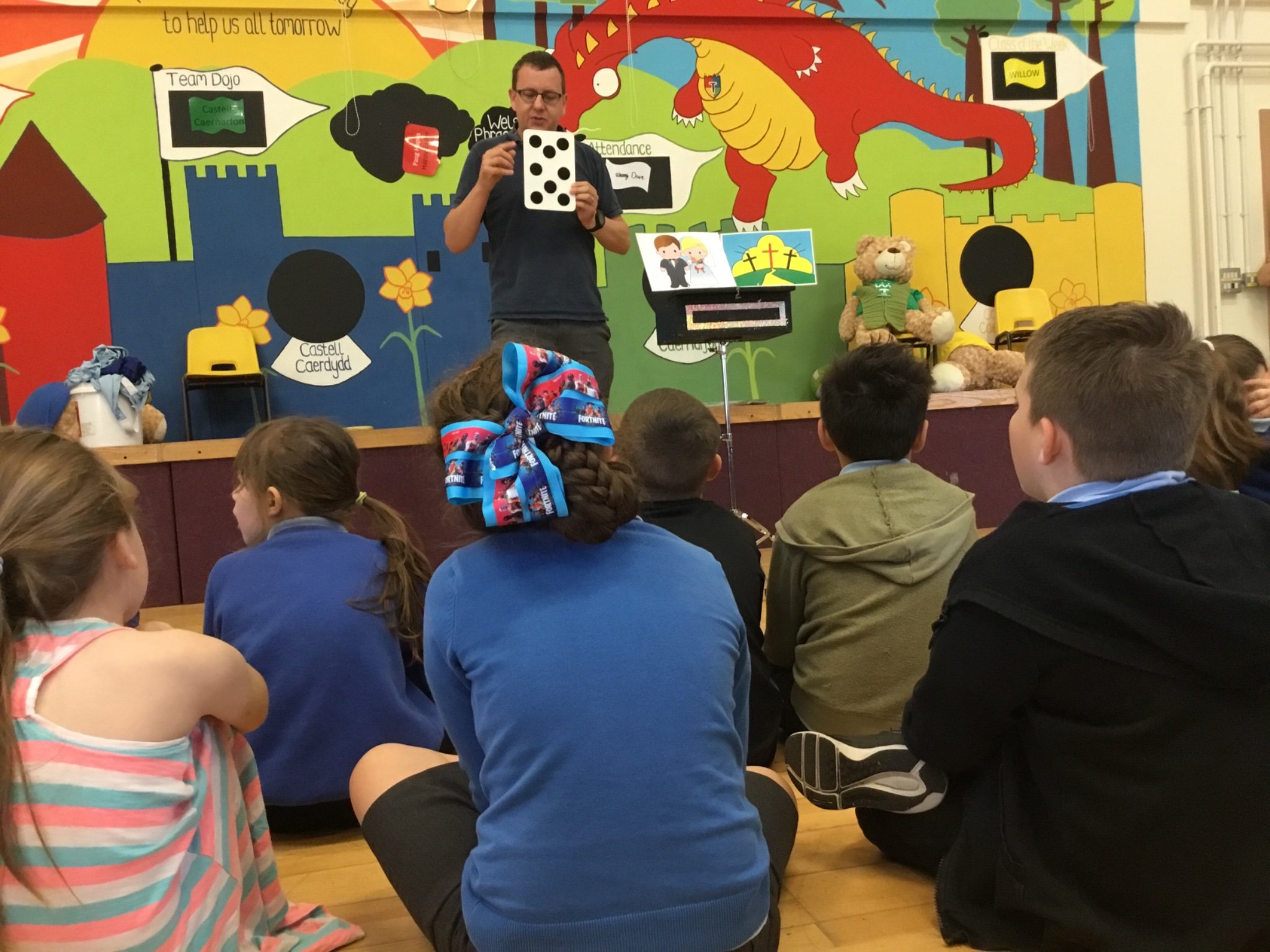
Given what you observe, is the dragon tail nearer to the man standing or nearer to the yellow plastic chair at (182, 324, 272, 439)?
the man standing

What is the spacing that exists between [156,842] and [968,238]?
4.81 m

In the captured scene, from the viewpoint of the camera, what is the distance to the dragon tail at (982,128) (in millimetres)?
4953

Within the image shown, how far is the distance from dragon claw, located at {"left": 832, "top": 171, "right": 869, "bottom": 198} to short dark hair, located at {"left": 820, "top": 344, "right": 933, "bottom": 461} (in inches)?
A: 132

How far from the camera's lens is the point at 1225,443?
1729mm

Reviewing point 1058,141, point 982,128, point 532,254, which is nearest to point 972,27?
point 982,128

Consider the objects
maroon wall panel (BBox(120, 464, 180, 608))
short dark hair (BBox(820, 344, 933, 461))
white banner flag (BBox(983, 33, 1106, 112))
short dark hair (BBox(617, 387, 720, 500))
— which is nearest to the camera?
short dark hair (BBox(820, 344, 933, 461))

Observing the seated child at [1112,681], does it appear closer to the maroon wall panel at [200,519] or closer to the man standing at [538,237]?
the man standing at [538,237]

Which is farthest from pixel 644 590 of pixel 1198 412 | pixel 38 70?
pixel 38 70

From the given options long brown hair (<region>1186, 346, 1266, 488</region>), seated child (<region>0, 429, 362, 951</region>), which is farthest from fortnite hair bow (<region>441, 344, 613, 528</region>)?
long brown hair (<region>1186, 346, 1266, 488</region>)

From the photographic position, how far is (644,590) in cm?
99

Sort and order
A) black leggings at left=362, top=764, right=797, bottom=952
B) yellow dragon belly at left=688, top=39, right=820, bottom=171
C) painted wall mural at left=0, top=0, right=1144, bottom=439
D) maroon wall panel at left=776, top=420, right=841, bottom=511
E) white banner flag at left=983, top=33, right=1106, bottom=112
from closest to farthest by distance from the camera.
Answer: black leggings at left=362, top=764, right=797, bottom=952 < maroon wall panel at left=776, top=420, right=841, bottom=511 < painted wall mural at left=0, top=0, right=1144, bottom=439 < yellow dragon belly at left=688, top=39, right=820, bottom=171 < white banner flag at left=983, top=33, right=1106, bottom=112

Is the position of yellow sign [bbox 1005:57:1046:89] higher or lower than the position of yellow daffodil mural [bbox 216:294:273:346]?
higher

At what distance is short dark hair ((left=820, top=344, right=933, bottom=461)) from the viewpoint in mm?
1679

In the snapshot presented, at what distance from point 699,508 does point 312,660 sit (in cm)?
69
